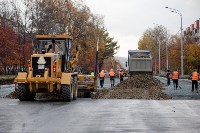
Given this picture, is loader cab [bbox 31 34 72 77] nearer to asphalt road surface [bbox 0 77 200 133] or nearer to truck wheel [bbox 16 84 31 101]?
truck wheel [bbox 16 84 31 101]

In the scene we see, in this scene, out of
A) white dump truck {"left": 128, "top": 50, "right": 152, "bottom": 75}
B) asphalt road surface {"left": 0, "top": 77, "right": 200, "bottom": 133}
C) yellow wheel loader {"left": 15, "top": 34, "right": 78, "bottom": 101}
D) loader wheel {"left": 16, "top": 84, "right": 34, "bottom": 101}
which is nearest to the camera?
asphalt road surface {"left": 0, "top": 77, "right": 200, "bottom": 133}

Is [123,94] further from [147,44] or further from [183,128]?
[147,44]

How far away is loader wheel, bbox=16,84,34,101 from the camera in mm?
24656

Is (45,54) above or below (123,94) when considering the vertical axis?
above

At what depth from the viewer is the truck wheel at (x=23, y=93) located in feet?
80.9

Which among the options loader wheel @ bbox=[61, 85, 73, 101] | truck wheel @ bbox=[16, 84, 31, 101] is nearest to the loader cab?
truck wheel @ bbox=[16, 84, 31, 101]

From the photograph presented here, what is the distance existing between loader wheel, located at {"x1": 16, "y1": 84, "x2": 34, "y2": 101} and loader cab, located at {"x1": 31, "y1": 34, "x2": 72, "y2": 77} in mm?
837

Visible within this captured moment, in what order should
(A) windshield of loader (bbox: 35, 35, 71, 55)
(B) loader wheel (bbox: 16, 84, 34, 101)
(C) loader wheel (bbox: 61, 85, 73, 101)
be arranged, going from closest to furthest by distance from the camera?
1. (C) loader wheel (bbox: 61, 85, 73, 101)
2. (B) loader wheel (bbox: 16, 84, 34, 101)
3. (A) windshield of loader (bbox: 35, 35, 71, 55)

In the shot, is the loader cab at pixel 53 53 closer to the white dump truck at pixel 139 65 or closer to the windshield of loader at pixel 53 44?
the windshield of loader at pixel 53 44

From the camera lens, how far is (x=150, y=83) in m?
41.6

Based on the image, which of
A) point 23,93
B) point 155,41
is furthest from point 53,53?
point 155,41

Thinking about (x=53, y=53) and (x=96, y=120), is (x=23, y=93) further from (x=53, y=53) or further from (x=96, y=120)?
(x=96, y=120)

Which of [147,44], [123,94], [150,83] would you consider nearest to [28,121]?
[123,94]

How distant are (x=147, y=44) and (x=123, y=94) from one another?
402 ft
